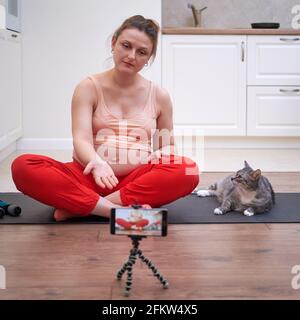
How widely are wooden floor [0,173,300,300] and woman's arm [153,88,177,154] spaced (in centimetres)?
38

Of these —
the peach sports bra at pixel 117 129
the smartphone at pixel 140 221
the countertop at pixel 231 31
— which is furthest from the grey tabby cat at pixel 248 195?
the countertop at pixel 231 31

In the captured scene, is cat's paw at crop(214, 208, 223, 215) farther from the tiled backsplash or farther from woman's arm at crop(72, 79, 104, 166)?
the tiled backsplash

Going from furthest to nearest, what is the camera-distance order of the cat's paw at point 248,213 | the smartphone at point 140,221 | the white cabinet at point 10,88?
the white cabinet at point 10,88 < the cat's paw at point 248,213 < the smartphone at point 140,221

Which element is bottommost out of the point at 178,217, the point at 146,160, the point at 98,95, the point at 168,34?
the point at 178,217

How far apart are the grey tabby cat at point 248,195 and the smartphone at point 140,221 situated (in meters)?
1.04

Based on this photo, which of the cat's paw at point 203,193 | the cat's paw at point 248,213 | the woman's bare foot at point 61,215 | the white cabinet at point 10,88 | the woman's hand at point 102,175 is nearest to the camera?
Result: the woman's hand at point 102,175

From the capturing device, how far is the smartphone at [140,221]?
1458mm

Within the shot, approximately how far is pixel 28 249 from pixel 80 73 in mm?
2744

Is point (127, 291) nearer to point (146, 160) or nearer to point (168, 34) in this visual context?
point (146, 160)

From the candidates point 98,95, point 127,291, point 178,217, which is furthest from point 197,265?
point 98,95

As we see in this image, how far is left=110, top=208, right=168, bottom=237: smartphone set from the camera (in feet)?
4.78

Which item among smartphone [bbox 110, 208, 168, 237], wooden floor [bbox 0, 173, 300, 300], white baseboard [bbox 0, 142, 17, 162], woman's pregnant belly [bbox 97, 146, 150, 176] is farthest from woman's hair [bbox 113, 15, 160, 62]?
white baseboard [bbox 0, 142, 17, 162]

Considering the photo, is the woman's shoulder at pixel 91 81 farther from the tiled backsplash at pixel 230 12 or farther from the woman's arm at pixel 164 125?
the tiled backsplash at pixel 230 12
